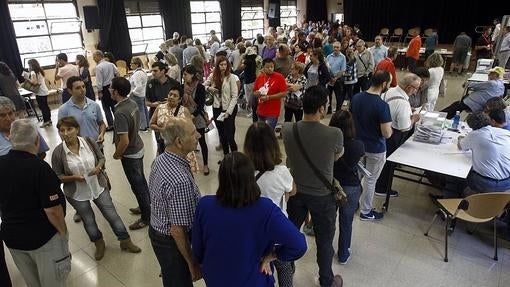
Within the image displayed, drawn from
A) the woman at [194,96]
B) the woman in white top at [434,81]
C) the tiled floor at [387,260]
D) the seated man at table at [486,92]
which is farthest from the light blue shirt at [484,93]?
the woman at [194,96]

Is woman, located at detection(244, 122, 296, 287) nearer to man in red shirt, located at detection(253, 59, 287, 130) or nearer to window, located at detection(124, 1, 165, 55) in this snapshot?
man in red shirt, located at detection(253, 59, 287, 130)

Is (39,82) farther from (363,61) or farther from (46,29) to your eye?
(363,61)

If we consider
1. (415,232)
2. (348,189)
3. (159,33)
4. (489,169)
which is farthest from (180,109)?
(159,33)

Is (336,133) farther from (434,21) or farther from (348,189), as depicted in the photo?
(434,21)

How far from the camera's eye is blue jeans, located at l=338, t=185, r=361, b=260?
255 centimetres

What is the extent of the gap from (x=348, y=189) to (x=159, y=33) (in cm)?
1013

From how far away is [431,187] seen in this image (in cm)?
407

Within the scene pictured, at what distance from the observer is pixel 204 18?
40.5 ft

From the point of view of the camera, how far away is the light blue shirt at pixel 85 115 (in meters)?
3.11

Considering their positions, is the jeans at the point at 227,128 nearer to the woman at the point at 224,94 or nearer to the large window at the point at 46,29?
the woman at the point at 224,94

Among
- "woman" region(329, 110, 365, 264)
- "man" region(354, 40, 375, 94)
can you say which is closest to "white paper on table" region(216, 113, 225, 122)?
"woman" region(329, 110, 365, 264)

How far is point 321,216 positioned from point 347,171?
43 cm

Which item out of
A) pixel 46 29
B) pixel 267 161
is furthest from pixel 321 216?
pixel 46 29

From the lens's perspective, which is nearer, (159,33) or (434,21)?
(159,33)
